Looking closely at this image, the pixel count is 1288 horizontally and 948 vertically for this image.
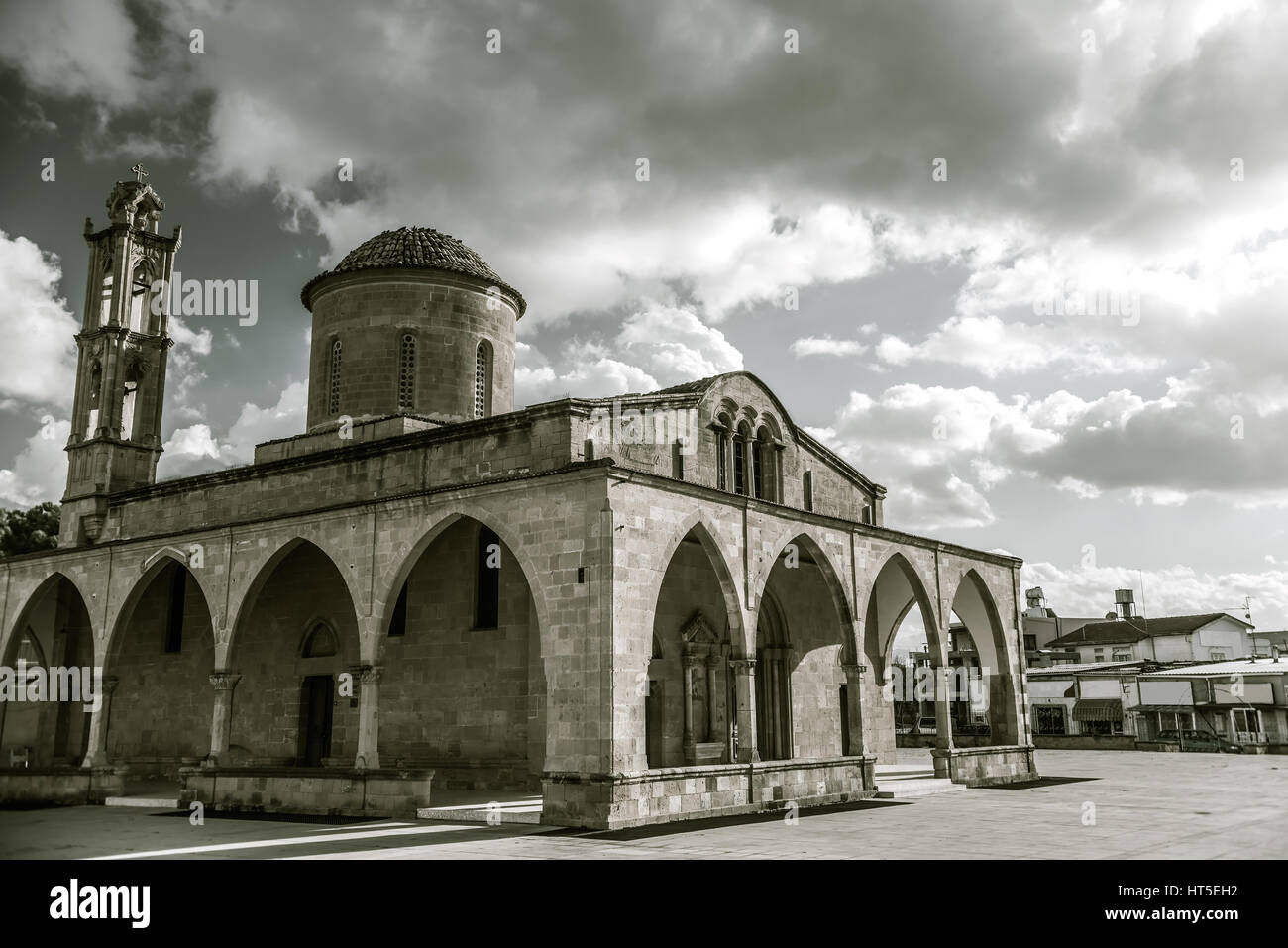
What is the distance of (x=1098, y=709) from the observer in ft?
148

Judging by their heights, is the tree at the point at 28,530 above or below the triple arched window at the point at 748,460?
above

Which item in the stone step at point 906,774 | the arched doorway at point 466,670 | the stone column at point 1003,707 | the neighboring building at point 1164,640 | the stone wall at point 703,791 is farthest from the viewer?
the neighboring building at point 1164,640

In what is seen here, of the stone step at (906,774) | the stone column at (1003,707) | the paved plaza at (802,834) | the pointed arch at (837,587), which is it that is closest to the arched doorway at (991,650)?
the stone column at (1003,707)

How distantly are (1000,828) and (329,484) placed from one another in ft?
43.3

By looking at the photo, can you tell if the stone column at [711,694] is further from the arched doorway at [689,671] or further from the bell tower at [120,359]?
the bell tower at [120,359]

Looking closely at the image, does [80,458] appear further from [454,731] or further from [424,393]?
[454,731]

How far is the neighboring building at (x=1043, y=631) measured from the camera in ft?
187

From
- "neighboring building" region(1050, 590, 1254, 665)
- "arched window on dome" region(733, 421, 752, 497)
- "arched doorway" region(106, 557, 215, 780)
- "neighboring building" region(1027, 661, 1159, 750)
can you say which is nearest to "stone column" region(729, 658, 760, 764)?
"arched window on dome" region(733, 421, 752, 497)

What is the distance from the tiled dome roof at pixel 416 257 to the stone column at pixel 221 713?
30.0ft

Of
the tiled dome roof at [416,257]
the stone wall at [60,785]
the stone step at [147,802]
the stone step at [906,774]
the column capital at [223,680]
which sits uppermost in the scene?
the tiled dome roof at [416,257]

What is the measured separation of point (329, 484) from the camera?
19.9m

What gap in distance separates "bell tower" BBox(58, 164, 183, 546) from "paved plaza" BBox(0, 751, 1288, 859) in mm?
8221

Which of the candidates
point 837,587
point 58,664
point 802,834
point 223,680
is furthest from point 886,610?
point 58,664
